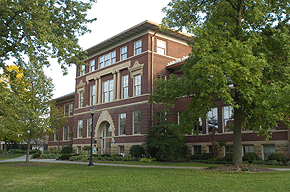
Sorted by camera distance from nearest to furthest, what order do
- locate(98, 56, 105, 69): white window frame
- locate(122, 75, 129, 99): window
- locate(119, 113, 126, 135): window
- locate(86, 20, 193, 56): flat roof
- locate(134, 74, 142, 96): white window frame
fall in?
1. locate(86, 20, 193, 56): flat roof
2. locate(134, 74, 142, 96): white window frame
3. locate(119, 113, 126, 135): window
4. locate(122, 75, 129, 99): window
5. locate(98, 56, 105, 69): white window frame

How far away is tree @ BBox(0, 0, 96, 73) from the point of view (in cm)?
1412

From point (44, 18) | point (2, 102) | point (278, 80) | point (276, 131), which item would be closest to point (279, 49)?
point (278, 80)

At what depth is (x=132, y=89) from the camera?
32375mm

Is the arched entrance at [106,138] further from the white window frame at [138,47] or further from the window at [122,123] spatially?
the white window frame at [138,47]

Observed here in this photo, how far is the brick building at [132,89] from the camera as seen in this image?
2716 centimetres

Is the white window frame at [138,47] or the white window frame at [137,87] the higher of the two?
the white window frame at [138,47]

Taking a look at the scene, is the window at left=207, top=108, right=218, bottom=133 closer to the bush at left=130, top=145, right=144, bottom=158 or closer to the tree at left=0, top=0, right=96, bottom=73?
the bush at left=130, top=145, right=144, bottom=158

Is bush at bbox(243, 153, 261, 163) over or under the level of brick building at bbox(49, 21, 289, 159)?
under

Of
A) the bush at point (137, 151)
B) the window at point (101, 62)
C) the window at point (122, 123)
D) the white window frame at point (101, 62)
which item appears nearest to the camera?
the bush at point (137, 151)

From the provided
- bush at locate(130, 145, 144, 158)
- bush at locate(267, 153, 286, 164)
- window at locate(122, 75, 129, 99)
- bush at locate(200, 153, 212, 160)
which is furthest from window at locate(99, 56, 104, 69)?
bush at locate(267, 153, 286, 164)

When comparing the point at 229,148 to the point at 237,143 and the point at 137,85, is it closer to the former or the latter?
the point at 237,143

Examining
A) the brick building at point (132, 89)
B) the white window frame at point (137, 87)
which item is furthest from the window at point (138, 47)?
the white window frame at point (137, 87)

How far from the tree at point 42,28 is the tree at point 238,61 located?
5.45m

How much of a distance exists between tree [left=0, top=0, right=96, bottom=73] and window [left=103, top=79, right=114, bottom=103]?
18.7 m
